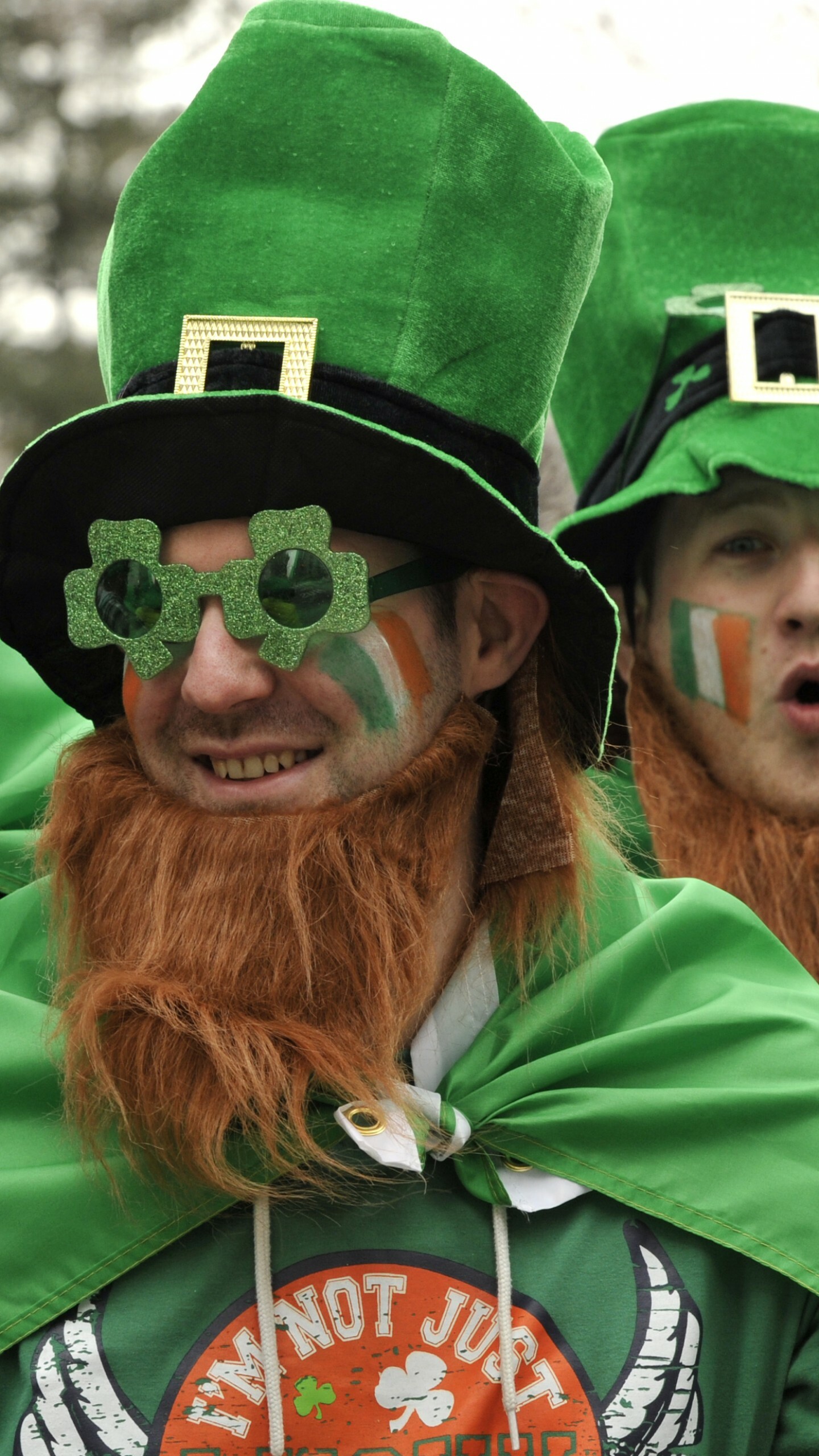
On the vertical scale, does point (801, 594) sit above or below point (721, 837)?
above

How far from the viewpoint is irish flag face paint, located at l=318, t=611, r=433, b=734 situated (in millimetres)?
2549

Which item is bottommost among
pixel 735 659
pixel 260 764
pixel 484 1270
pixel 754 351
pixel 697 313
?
pixel 484 1270

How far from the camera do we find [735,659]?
391 centimetres

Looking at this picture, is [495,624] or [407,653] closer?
[407,653]

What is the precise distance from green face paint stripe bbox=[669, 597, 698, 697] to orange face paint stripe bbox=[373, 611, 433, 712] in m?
1.46

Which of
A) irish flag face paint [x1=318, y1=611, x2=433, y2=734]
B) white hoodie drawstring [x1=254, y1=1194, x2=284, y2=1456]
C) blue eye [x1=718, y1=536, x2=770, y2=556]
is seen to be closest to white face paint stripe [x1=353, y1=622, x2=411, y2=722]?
irish flag face paint [x1=318, y1=611, x2=433, y2=734]

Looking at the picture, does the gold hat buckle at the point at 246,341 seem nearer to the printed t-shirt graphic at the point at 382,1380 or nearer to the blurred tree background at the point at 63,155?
the printed t-shirt graphic at the point at 382,1380

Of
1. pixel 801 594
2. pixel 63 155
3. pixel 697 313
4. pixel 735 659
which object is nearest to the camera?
pixel 801 594

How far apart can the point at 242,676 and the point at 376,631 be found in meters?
0.24

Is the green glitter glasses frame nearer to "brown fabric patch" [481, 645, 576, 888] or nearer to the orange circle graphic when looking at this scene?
"brown fabric patch" [481, 645, 576, 888]

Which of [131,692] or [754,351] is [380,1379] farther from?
[754,351]

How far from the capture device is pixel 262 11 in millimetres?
2713

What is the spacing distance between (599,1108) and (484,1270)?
0.29m

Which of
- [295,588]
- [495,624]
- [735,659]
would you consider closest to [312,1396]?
[295,588]
